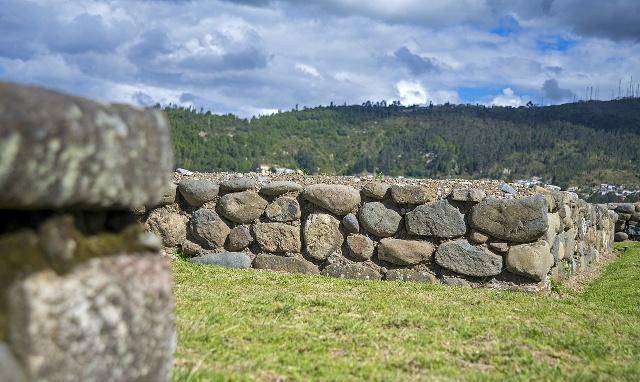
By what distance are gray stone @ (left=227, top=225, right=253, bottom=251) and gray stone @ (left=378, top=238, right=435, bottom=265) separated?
1.71 m

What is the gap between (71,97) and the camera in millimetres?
1983

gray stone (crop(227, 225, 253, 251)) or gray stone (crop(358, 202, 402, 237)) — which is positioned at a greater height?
gray stone (crop(358, 202, 402, 237))

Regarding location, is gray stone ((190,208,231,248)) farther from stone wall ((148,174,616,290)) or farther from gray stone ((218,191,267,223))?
gray stone ((218,191,267,223))

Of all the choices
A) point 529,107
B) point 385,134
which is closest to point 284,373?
point 385,134

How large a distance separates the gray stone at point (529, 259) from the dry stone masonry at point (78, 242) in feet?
20.1

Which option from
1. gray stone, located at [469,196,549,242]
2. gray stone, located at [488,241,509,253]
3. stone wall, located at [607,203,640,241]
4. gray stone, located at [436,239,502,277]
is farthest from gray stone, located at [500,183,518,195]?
stone wall, located at [607,203,640,241]

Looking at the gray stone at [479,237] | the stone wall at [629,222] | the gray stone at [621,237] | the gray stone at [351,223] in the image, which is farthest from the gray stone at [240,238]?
the stone wall at [629,222]

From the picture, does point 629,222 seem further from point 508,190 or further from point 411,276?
point 411,276

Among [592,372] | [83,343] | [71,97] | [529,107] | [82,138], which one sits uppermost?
[529,107]

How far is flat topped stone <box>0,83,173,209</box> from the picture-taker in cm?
175

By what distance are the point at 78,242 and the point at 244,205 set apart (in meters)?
6.41

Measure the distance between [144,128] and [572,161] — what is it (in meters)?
103

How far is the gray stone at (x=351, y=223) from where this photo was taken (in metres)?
8.18

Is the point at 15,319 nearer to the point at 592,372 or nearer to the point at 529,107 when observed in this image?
the point at 592,372
